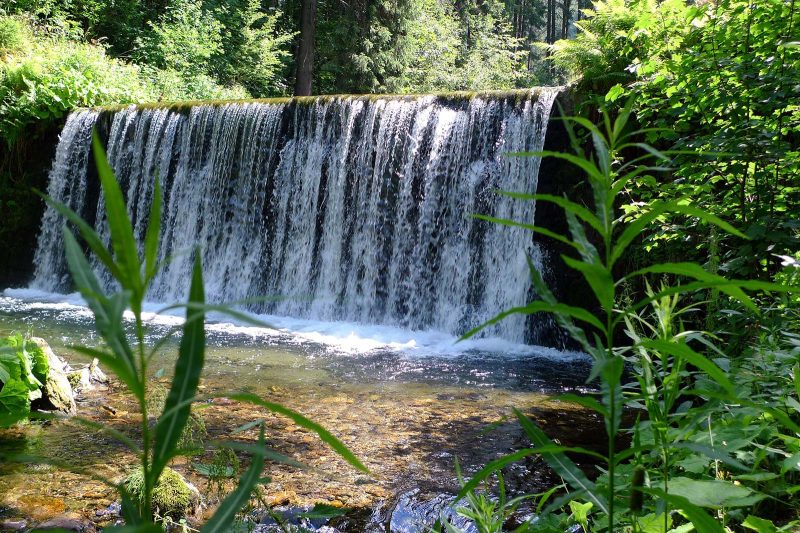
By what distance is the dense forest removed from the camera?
2.52ft

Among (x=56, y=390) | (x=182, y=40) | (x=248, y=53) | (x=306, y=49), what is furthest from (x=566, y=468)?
(x=248, y=53)

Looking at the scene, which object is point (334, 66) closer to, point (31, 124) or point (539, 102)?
point (31, 124)

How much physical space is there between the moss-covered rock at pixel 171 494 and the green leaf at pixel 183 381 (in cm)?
278

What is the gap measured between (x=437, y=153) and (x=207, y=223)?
15.4ft

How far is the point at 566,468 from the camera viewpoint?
3.54ft

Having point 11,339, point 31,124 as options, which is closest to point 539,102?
point 11,339

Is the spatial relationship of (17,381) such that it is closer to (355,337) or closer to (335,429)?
(335,429)

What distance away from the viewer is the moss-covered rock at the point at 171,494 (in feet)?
10.6

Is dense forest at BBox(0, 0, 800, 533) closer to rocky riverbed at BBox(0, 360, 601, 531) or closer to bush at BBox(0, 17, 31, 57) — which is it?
bush at BBox(0, 17, 31, 57)

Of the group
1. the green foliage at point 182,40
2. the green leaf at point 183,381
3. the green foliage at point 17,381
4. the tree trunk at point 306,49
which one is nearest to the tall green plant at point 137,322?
the green leaf at point 183,381

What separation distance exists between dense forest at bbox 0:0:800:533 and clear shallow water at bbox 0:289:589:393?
3.04 feet

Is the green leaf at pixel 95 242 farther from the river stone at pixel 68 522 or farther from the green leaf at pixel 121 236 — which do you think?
the river stone at pixel 68 522

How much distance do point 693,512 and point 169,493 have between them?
304cm

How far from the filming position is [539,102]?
938 centimetres
